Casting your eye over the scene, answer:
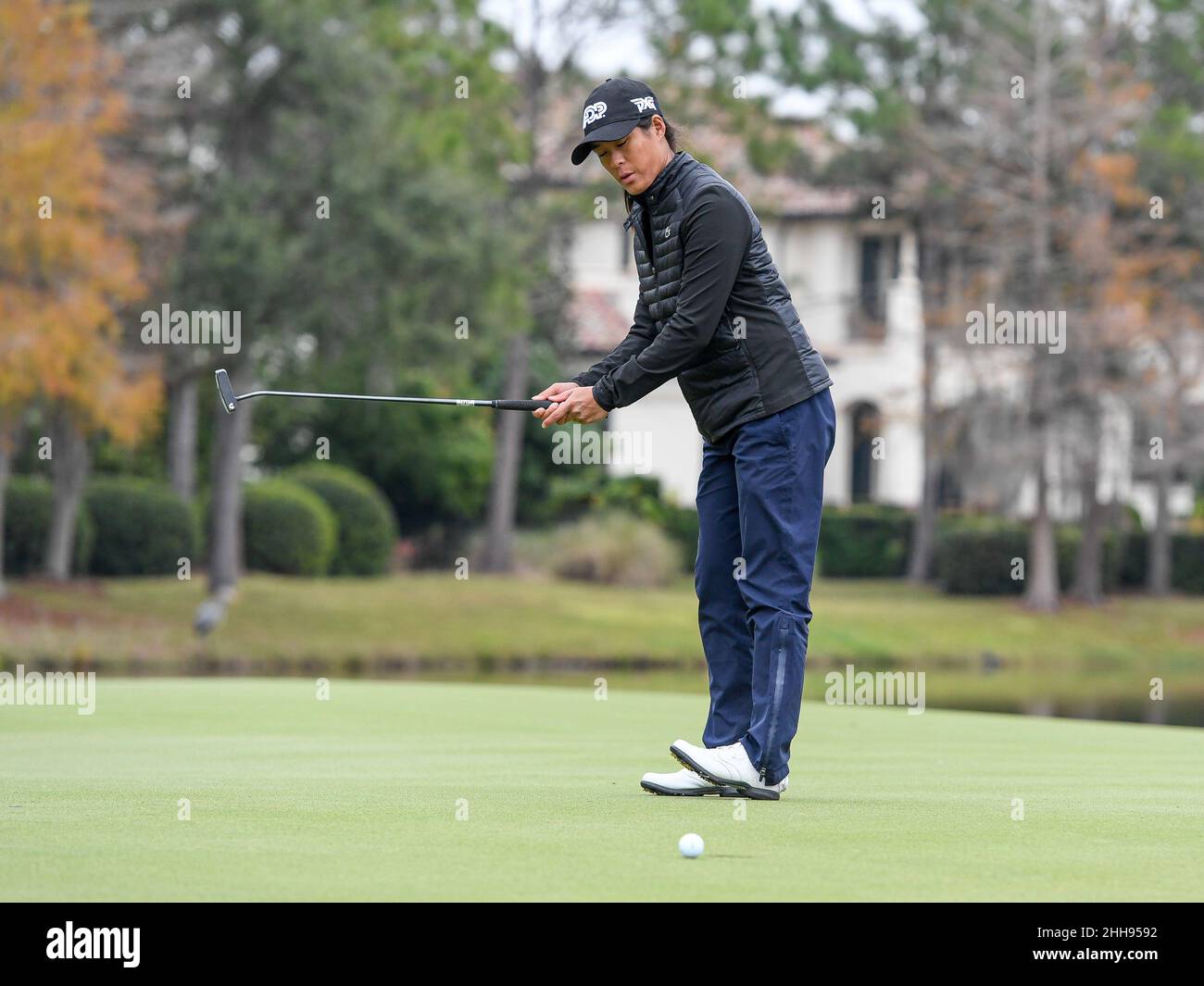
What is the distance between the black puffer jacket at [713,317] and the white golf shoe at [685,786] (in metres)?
1.10

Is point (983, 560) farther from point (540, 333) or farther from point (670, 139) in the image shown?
point (670, 139)

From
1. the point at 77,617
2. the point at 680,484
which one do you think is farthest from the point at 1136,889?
the point at 680,484

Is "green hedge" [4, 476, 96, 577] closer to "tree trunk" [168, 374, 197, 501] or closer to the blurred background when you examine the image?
the blurred background

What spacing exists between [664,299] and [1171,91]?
3368cm

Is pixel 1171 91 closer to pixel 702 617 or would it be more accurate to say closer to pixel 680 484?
pixel 680 484

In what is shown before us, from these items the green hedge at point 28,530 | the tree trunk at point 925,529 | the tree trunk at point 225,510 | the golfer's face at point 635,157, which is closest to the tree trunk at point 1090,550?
the tree trunk at point 925,529

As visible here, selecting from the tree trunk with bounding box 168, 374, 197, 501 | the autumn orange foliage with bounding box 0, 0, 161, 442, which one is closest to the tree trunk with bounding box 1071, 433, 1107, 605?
the tree trunk with bounding box 168, 374, 197, 501

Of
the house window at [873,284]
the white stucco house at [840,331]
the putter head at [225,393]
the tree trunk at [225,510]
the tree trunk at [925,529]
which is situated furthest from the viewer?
the house window at [873,284]

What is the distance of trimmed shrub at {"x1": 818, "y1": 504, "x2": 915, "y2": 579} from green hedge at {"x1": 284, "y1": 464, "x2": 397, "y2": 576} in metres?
10.5

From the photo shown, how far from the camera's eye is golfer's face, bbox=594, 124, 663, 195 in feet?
20.7

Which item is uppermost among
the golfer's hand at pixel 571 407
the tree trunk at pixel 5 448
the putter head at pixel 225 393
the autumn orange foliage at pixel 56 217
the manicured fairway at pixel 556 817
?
the autumn orange foliage at pixel 56 217

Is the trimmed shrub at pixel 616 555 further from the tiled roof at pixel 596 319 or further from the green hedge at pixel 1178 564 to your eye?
the green hedge at pixel 1178 564

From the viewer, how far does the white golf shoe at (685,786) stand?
622 centimetres

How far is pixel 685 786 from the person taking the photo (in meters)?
6.24
